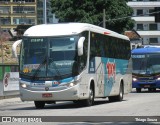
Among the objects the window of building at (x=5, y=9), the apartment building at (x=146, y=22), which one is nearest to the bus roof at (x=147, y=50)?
the apartment building at (x=146, y=22)

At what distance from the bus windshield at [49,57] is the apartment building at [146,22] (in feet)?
277

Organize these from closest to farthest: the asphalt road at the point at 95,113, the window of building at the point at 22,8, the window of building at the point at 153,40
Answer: the asphalt road at the point at 95,113 < the window of building at the point at 153,40 < the window of building at the point at 22,8

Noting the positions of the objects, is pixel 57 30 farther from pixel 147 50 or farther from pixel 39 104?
pixel 147 50

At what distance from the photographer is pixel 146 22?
10669 cm

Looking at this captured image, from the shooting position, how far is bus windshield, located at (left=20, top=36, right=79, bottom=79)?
20.9m

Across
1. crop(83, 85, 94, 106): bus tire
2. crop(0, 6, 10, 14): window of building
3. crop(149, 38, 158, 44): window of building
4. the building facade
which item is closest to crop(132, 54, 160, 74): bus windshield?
crop(83, 85, 94, 106): bus tire

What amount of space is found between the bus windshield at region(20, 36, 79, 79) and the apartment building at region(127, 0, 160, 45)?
8431 centimetres

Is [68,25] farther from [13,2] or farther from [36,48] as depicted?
[13,2]

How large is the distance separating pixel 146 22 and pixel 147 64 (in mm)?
67708

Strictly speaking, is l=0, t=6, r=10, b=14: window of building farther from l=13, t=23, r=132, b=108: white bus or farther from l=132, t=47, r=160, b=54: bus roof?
l=13, t=23, r=132, b=108: white bus

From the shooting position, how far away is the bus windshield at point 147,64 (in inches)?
1569

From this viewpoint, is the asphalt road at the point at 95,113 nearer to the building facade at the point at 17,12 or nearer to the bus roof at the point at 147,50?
the bus roof at the point at 147,50

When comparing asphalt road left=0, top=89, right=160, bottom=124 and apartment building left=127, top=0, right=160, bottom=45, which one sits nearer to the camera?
asphalt road left=0, top=89, right=160, bottom=124

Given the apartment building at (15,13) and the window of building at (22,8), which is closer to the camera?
the apartment building at (15,13)
